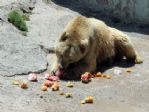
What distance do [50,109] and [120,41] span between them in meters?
3.02

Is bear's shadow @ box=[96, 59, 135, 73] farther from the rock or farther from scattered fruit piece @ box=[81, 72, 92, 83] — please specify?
the rock

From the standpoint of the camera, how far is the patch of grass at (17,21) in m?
12.1

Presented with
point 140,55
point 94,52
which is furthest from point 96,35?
point 140,55

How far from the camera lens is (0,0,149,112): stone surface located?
8.52 meters

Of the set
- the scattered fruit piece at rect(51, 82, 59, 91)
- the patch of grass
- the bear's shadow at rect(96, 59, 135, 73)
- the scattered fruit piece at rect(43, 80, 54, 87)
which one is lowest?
the scattered fruit piece at rect(51, 82, 59, 91)

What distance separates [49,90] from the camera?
29.8ft

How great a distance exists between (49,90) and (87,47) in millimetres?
1197

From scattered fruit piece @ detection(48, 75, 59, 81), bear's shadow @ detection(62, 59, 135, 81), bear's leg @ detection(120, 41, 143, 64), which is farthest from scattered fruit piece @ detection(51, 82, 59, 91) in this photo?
bear's leg @ detection(120, 41, 143, 64)

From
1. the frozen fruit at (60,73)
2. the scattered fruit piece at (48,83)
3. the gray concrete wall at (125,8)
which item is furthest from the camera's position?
the gray concrete wall at (125,8)

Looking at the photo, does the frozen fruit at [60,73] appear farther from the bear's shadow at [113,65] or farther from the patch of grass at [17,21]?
the patch of grass at [17,21]

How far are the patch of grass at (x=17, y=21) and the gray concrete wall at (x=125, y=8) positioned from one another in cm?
296

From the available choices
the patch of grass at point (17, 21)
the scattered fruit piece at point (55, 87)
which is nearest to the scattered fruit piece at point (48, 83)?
the scattered fruit piece at point (55, 87)

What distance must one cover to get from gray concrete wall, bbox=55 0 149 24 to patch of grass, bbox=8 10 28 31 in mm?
2963

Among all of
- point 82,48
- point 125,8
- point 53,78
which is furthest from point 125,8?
point 53,78
